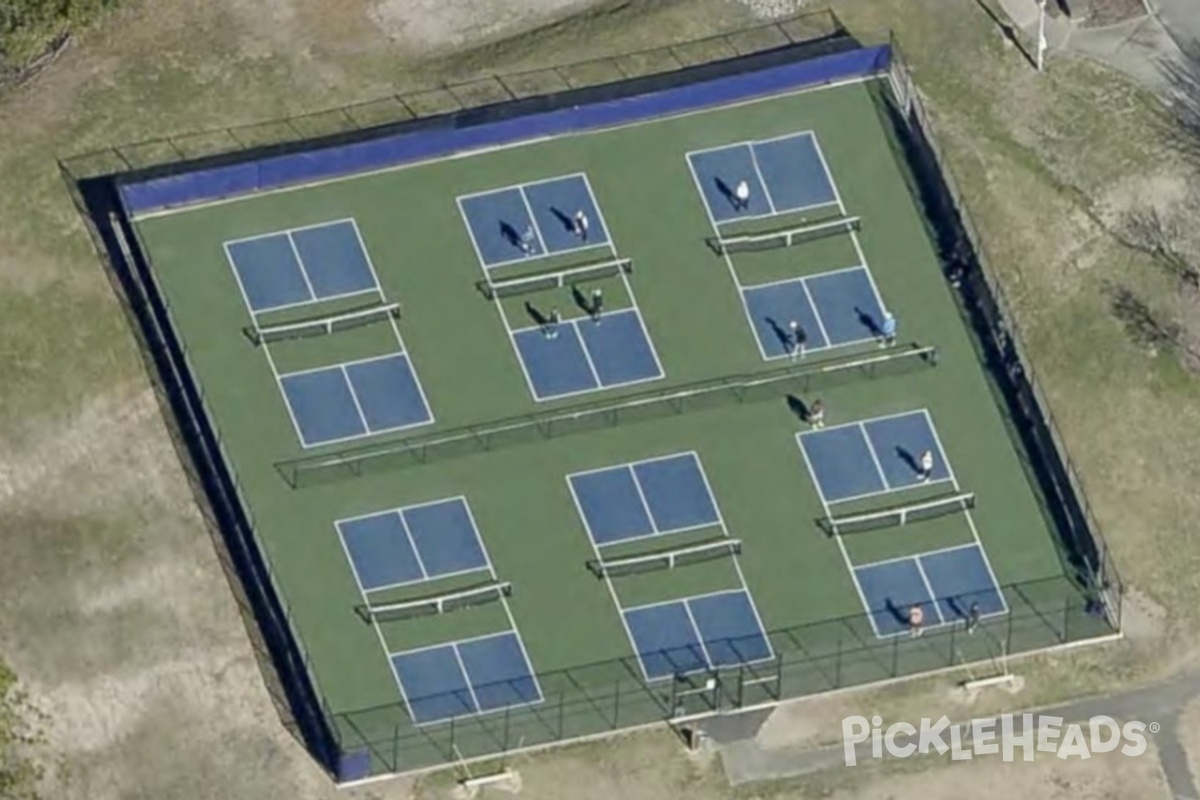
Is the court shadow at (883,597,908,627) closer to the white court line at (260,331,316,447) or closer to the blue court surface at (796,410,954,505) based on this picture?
the blue court surface at (796,410,954,505)

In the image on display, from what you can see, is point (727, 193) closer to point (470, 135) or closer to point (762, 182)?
point (762, 182)

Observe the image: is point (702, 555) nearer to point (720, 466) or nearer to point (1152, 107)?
point (720, 466)

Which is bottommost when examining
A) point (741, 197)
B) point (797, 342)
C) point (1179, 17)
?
point (797, 342)

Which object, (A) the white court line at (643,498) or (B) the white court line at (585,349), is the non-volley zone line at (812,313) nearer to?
(B) the white court line at (585,349)

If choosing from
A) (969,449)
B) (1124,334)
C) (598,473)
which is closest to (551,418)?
(598,473)

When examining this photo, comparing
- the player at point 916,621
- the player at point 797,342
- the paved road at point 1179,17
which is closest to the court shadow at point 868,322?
the player at point 797,342

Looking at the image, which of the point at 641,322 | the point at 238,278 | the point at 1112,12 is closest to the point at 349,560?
the point at 238,278
